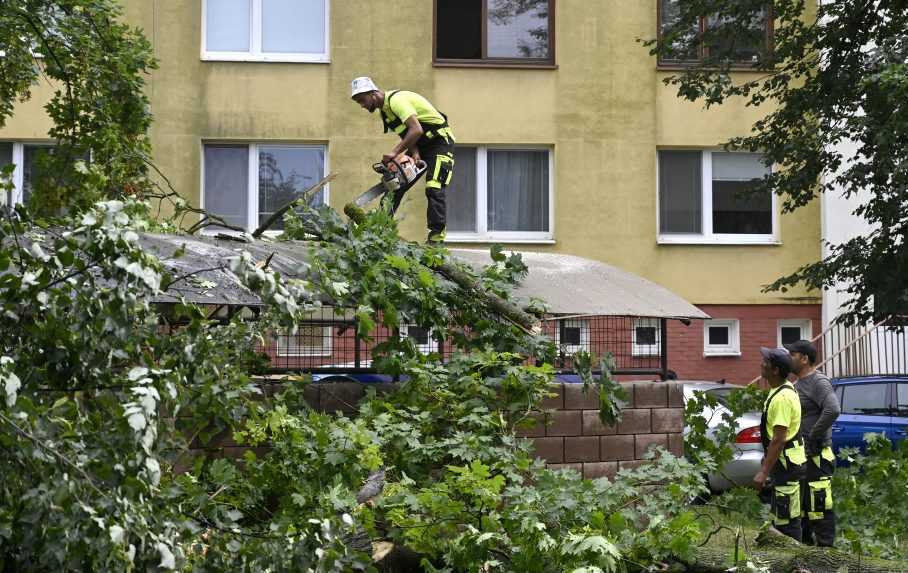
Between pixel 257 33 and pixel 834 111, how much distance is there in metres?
8.80

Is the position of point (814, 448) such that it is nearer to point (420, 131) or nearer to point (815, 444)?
point (815, 444)

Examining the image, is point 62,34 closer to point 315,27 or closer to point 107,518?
point 107,518

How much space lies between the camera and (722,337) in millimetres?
19016

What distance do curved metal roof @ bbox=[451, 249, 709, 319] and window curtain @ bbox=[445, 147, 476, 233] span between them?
29.9 feet

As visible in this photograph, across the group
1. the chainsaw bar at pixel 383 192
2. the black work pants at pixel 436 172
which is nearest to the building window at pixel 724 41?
the black work pants at pixel 436 172

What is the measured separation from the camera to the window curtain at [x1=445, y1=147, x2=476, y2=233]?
18.7m

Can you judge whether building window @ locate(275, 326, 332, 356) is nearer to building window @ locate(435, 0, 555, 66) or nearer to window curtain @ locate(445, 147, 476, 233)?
window curtain @ locate(445, 147, 476, 233)

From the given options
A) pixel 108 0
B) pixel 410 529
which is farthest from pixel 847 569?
→ pixel 108 0

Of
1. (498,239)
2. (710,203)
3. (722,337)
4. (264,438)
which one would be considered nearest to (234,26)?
(498,239)

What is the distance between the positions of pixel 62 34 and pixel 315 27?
346 inches

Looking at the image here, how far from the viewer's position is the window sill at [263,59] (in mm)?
18156

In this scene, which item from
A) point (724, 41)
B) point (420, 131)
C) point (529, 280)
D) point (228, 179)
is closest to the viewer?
point (529, 280)

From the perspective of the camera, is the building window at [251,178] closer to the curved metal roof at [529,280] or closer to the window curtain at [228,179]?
the window curtain at [228,179]

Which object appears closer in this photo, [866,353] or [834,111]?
[834,111]
